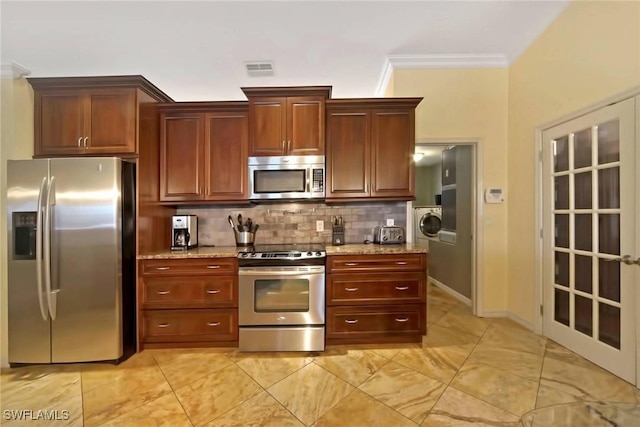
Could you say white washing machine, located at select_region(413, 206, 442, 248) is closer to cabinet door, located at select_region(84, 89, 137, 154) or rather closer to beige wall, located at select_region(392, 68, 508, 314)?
beige wall, located at select_region(392, 68, 508, 314)

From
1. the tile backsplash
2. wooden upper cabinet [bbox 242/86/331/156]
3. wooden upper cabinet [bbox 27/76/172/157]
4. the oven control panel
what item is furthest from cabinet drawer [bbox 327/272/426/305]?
wooden upper cabinet [bbox 27/76/172/157]

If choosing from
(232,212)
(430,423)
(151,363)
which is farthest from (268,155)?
(430,423)

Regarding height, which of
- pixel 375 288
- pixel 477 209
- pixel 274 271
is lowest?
pixel 375 288

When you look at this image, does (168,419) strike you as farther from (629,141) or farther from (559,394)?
(629,141)

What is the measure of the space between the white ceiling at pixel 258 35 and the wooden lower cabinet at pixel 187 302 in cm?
213

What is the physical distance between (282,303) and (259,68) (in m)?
2.61

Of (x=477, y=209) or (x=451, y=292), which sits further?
(x=451, y=292)

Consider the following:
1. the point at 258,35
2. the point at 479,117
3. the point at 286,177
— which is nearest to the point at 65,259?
the point at 286,177

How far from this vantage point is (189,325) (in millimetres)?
2557

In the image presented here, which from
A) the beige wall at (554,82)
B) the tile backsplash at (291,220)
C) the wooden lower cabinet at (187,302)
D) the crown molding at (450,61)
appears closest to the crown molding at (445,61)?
the crown molding at (450,61)

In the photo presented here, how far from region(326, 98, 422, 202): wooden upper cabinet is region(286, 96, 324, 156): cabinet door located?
11 cm

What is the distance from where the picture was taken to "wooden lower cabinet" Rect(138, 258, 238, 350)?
254cm

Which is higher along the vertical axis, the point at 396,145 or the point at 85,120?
the point at 85,120

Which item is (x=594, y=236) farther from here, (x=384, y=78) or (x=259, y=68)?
(x=259, y=68)
